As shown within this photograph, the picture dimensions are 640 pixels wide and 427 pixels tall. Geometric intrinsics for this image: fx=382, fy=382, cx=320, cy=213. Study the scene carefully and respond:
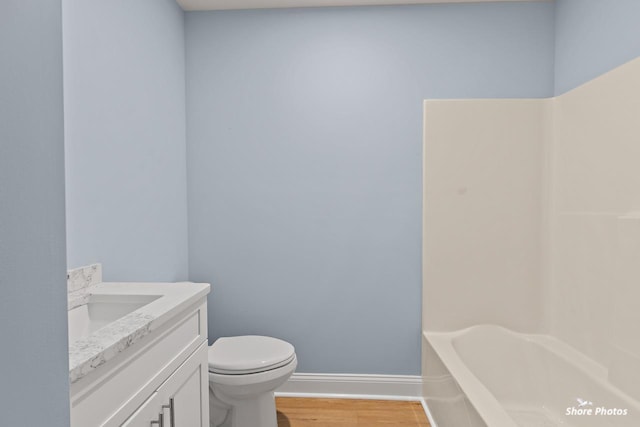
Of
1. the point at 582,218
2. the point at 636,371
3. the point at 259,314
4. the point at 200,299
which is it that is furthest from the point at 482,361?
the point at 200,299

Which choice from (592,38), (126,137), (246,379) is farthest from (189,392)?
(592,38)

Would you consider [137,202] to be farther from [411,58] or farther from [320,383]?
[411,58]

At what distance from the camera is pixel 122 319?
0.98 m

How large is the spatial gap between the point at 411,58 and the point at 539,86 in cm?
78

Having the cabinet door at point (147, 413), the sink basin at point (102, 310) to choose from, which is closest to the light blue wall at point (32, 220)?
the cabinet door at point (147, 413)

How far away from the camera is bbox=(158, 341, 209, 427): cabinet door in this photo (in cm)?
112

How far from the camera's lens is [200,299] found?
4.44ft

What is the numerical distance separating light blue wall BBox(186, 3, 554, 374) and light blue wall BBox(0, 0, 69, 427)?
6.08ft

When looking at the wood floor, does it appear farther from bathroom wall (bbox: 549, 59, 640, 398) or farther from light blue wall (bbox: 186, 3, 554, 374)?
bathroom wall (bbox: 549, 59, 640, 398)

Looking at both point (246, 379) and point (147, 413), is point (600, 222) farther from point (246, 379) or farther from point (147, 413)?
point (147, 413)

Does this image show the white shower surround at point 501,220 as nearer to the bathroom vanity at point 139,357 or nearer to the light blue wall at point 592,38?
the light blue wall at point 592,38

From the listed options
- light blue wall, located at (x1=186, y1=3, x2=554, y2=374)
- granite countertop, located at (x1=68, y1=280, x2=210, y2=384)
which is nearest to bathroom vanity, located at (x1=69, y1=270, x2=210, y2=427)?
granite countertop, located at (x1=68, y1=280, x2=210, y2=384)

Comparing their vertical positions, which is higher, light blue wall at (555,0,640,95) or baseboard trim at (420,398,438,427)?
light blue wall at (555,0,640,95)

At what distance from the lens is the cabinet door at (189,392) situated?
44.1 inches
